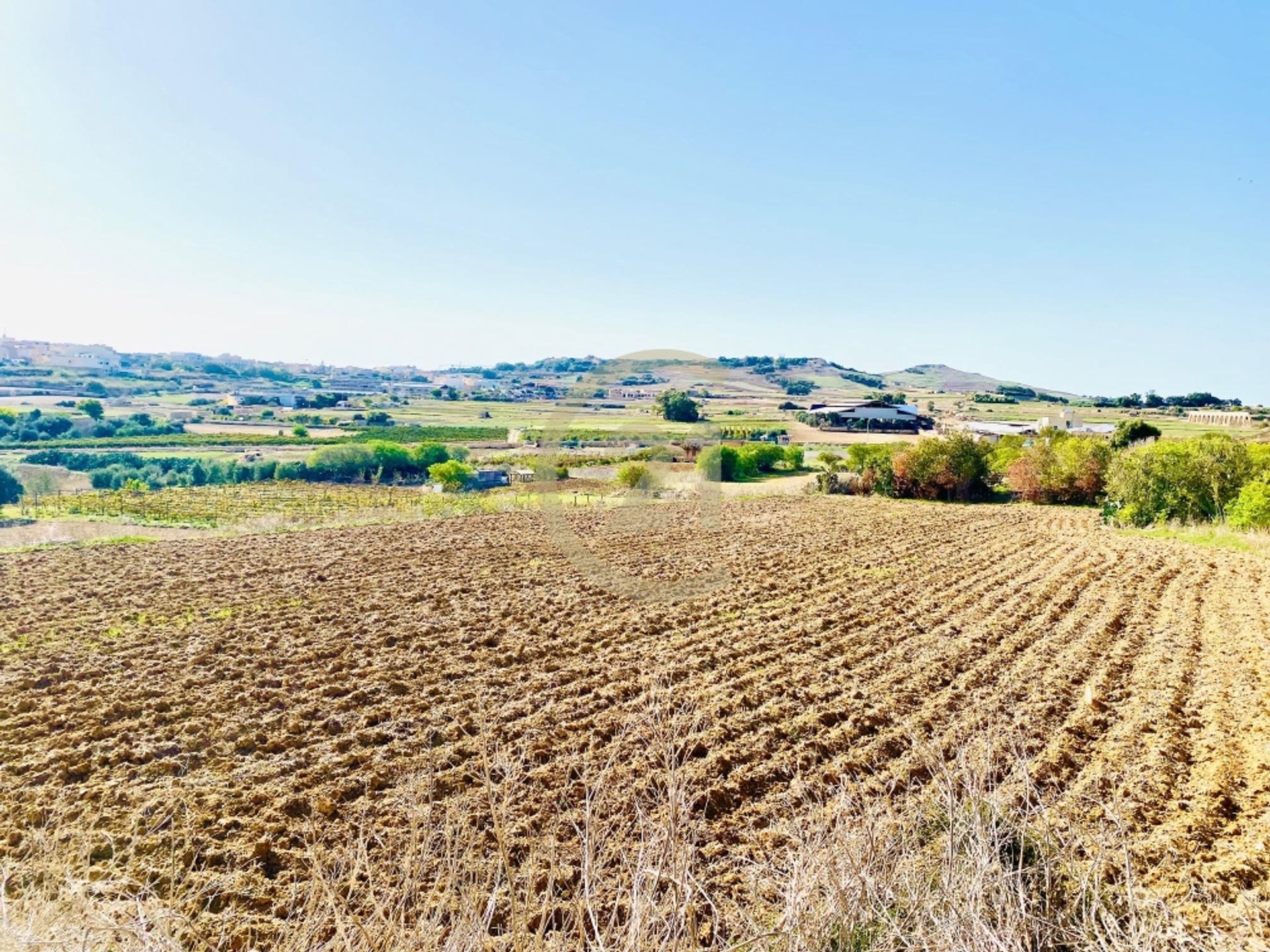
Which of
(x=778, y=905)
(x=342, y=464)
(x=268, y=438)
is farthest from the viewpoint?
(x=268, y=438)

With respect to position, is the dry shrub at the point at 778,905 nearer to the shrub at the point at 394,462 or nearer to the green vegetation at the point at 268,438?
the shrub at the point at 394,462

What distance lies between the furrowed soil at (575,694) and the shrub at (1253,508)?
3212mm

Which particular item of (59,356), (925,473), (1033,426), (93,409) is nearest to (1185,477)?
(925,473)

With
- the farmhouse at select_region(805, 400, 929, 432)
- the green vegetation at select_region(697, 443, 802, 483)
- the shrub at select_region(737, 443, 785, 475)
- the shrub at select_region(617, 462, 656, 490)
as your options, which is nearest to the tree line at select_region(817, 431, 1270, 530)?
the green vegetation at select_region(697, 443, 802, 483)

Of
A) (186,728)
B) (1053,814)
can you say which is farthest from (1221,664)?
(186,728)

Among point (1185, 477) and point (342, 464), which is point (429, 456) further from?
point (1185, 477)

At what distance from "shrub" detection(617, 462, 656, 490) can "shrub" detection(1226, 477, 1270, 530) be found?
50.9 feet

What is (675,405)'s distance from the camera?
33.9 feet

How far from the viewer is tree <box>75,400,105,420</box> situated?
54.8 metres

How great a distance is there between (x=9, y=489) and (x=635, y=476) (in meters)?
27.0

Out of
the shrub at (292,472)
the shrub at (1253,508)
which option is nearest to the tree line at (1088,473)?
the shrub at (1253,508)

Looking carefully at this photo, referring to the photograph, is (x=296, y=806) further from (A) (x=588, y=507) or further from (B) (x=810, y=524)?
(A) (x=588, y=507)

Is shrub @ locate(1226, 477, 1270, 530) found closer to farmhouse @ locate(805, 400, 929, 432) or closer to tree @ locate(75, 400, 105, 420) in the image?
farmhouse @ locate(805, 400, 929, 432)

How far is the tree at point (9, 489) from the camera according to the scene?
27.7m
